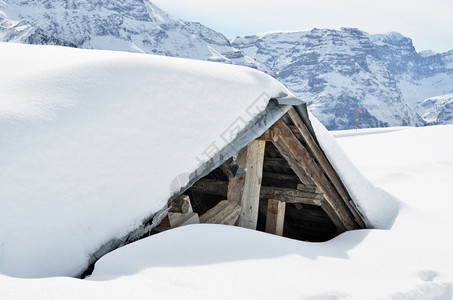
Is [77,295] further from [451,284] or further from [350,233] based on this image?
[350,233]

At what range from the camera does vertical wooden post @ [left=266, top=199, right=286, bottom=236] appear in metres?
6.89

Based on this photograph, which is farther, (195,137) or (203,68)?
(203,68)

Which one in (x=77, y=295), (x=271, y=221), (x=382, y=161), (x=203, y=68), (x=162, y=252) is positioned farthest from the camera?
(x=382, y=161)

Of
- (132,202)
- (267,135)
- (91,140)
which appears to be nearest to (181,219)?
(132,202)

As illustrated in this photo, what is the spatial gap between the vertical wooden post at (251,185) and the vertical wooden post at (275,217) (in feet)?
2.70

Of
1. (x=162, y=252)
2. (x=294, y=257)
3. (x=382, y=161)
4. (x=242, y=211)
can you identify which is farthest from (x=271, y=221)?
(x=382, y=161)

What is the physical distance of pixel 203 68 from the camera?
5.22 m

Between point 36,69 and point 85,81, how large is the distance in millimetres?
537

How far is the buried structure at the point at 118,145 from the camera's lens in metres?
3.38

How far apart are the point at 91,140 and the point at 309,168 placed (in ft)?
11.0

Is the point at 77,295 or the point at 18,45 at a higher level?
the point at 18,45

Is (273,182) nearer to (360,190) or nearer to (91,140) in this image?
(360,190)

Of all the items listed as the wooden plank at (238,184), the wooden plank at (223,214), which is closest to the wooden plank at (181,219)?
the wooden plank at (223,214)

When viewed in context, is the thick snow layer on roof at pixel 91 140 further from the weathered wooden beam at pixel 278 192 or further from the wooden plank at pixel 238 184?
the weathered wooden beam at pixel 278 192
